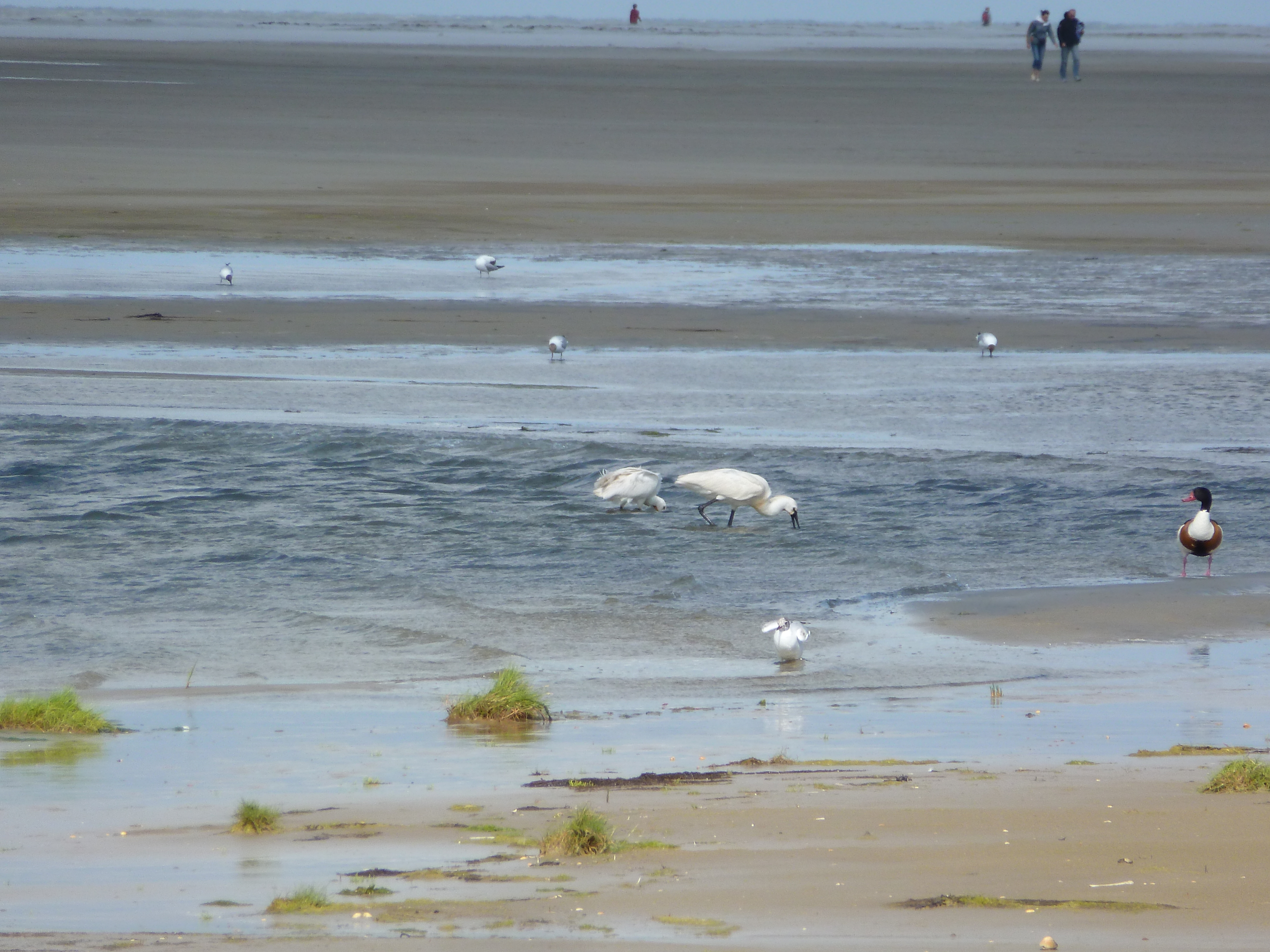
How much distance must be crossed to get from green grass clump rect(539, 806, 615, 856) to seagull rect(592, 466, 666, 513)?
603cm

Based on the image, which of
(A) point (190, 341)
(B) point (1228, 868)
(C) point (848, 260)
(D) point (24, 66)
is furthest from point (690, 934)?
(D) point (24, 66)

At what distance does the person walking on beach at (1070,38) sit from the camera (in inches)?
2010

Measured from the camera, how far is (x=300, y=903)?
15.5 ft

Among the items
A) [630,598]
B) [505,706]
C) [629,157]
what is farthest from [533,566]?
[629,157]

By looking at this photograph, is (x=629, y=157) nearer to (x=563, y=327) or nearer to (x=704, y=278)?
(x=704, y=278)

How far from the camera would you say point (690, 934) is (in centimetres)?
446

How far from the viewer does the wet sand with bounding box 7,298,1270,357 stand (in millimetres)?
17406

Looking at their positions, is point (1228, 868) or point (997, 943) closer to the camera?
point (997, 943)

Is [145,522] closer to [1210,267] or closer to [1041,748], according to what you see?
[1041,748]

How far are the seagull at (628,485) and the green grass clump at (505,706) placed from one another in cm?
386

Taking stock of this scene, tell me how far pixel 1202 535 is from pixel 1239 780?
182 inches

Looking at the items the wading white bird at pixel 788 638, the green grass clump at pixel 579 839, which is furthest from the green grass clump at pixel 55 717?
the wading white bird at pixel 788 638

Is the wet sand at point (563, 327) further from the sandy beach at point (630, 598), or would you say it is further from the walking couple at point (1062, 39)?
the walking couple at point (1062, 39)

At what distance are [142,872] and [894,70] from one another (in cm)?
5847
